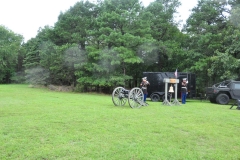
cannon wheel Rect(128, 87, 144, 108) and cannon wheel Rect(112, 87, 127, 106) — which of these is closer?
cannon wheel Rect(128, 87, 144, 108)

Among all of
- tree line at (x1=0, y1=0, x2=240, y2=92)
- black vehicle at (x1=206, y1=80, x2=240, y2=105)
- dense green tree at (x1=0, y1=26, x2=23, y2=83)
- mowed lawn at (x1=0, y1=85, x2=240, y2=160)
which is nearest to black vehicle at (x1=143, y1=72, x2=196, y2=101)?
black vehicle at (x1=206, y1=80, x2=240, y2=105)

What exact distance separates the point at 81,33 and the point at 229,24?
1281 cm

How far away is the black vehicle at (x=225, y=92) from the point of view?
→ 11.7m

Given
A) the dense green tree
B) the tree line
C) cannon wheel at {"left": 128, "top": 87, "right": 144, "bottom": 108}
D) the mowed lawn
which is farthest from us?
the dense green tree

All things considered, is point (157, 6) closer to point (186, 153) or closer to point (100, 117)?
point (100, 117)

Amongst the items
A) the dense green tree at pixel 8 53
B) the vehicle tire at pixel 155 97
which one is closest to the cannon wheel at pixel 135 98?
the vehicle tire at pixel 155 97

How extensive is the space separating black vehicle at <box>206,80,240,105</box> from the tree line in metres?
1.68

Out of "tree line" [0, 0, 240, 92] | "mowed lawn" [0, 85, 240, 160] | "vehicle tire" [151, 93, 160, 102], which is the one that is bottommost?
"mowed lawn" [0, 85, 240, 160]

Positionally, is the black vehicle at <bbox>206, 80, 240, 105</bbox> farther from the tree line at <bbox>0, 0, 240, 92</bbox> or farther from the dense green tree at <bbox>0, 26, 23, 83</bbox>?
the dense green tree at <bbox>0, 26, 23, 83</bbox>

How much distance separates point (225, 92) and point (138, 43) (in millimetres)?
7655

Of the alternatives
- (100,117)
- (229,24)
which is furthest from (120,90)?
(229,24)

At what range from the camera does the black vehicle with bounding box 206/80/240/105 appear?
460 inches

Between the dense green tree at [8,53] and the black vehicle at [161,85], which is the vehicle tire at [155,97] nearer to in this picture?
the black vehicle at [161,85]

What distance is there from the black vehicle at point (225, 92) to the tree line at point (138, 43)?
168 cm
